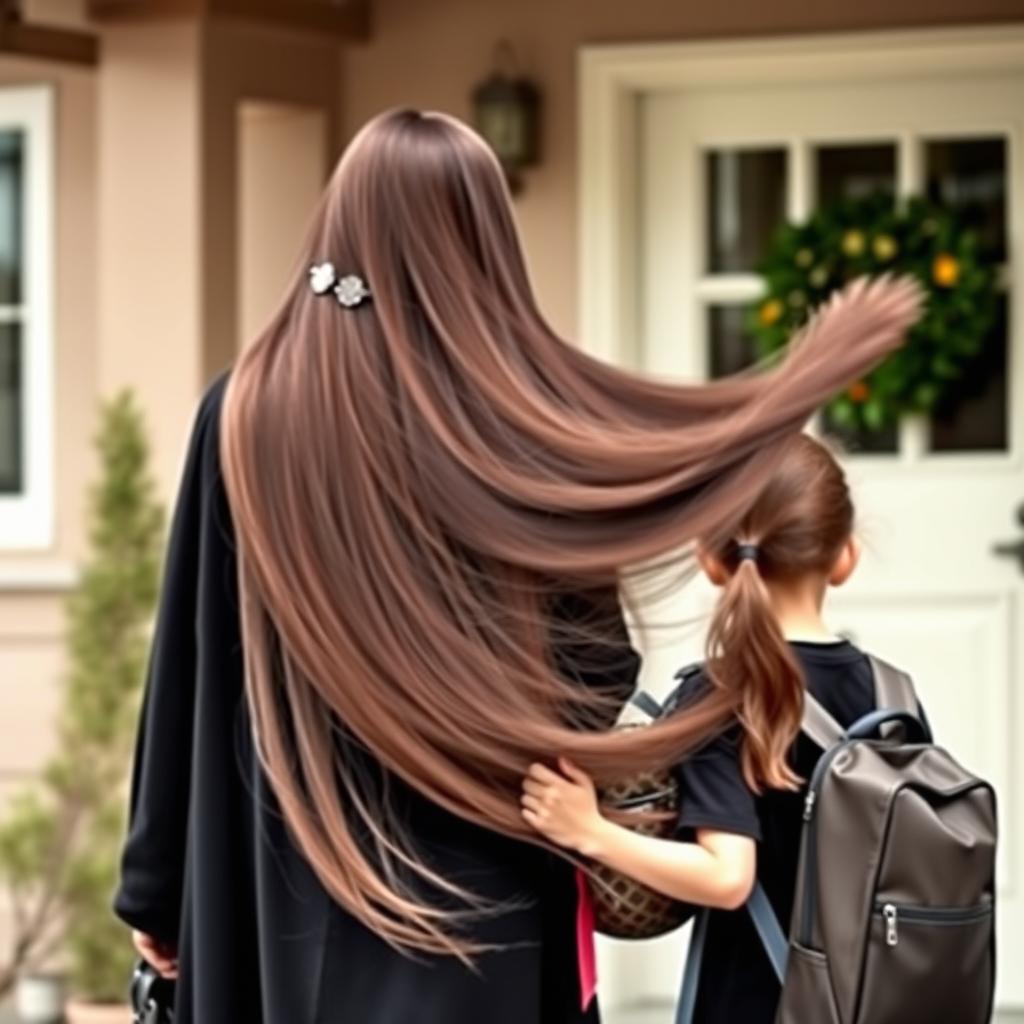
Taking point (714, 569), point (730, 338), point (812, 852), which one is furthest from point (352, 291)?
point (730, 338)

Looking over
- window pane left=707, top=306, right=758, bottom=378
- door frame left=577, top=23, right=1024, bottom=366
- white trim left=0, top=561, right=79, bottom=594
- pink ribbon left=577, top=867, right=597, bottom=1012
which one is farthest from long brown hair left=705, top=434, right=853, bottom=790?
white trim left=0, top=561, right=79, bottom=594

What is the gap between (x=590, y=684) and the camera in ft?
8.98

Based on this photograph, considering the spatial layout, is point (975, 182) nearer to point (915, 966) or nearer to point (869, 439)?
point (869, 439)

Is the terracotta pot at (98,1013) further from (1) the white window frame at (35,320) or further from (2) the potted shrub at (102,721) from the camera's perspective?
(1) the white window frame at (35,320)

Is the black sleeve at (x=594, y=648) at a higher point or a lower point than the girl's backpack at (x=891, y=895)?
higher

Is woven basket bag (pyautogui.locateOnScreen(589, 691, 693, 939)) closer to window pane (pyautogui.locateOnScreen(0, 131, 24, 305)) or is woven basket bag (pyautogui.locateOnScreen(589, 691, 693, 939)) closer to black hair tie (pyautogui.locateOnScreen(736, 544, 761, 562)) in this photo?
black hair tie (pyautogui.locateOnScreen(736, 544, 761, 562))

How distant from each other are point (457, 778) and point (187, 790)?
12.5 inches

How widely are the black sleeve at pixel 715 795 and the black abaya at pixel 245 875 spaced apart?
134 mm

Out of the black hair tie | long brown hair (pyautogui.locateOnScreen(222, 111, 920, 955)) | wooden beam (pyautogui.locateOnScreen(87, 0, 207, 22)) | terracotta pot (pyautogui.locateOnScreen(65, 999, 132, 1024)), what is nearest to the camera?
long brown hair (pyautogui.locateOnScreen(222, 111, 920, 955))

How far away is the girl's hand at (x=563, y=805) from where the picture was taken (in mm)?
2697

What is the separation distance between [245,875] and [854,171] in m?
4.06

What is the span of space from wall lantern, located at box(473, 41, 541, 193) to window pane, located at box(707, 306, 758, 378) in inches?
22.8

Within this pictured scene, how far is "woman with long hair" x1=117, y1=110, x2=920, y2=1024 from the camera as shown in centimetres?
269

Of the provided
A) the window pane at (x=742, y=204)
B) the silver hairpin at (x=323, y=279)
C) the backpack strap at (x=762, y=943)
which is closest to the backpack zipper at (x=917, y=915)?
the backpack strap at (x=762, y=943)
